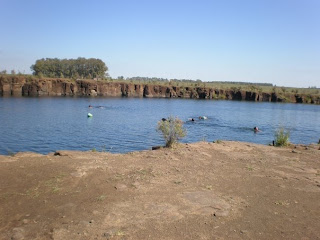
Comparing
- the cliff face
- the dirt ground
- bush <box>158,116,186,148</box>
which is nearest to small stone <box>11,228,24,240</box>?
the dirt ground

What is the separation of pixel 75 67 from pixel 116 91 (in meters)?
45.0

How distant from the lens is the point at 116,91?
87.3 metres

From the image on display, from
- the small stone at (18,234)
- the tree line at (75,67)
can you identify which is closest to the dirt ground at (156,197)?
the small stone at (18,234)

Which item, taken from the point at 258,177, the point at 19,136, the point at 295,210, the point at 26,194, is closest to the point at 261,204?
the point at 295,210

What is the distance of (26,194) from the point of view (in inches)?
331

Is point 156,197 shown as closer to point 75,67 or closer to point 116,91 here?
point 116,91

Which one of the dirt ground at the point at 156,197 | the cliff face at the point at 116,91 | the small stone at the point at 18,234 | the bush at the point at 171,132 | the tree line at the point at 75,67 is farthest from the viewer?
the tree line at the point at 75,67

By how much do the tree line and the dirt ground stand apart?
110066 mm

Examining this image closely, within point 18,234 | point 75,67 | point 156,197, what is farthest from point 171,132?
point 75,67

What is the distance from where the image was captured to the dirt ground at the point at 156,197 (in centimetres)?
671

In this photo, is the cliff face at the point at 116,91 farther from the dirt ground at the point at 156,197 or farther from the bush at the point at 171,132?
the dirt ground at the point at 156,197

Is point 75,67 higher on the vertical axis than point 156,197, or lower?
higher

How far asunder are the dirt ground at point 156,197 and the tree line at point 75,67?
110 meters

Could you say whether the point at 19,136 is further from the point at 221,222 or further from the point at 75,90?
the point at 75,90
